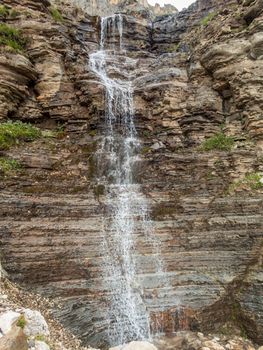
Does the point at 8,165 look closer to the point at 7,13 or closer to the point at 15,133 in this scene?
the point at 15,133

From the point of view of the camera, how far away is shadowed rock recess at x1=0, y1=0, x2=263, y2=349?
32.1ft

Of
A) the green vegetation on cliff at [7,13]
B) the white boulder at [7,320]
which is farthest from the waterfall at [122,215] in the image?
the green vegetation on cliff at [7,13]

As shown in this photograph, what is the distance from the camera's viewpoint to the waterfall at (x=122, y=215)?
9727mm

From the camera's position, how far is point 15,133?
13836 mm

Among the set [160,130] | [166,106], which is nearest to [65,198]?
[160,130]

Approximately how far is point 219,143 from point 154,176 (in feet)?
12.7

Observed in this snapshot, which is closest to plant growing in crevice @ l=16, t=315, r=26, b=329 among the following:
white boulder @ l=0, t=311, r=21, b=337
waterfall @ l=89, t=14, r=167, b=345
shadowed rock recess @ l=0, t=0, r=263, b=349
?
white boulder @ l=0, t=311, r=21, b=337

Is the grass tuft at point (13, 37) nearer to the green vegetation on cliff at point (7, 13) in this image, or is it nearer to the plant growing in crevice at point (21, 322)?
the green vegetation on cliff at point (7, 13)

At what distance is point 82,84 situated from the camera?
16.8 meters

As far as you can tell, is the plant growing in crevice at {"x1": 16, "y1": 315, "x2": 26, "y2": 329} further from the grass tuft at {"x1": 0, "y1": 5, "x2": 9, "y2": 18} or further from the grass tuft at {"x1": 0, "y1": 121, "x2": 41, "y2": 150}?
the grass tuft at {"x1": 0, "y1": 5, "x2": 9, "y2": 18}

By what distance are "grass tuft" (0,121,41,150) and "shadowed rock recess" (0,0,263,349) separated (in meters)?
0.29

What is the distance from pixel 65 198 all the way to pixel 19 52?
9740mm

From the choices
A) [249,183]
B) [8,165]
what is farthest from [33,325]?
[249,183]

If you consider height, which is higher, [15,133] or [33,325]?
[15,133]
